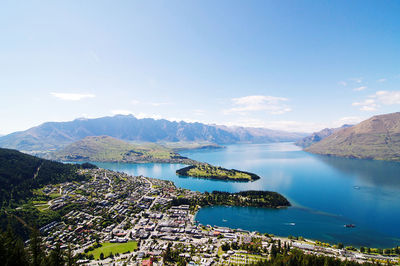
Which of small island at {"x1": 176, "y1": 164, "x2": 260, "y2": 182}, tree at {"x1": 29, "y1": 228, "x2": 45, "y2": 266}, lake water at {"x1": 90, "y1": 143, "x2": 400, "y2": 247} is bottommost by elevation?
lake water at {"x1": 90, "y1": 143, "x2": 400, "y2": 247}

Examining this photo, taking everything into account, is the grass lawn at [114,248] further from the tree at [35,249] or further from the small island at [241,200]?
the tree at [35,249]

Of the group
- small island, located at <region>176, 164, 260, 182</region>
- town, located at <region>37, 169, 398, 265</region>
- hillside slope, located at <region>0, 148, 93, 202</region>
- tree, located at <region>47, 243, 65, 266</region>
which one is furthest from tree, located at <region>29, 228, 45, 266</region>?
small island, located at <region>176, 164, 260, 182</region>

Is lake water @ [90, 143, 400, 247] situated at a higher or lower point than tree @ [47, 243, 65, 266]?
lower

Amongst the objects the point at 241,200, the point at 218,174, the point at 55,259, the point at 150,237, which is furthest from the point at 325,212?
the point at 55,259

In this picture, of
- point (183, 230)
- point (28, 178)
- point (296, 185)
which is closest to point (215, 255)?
point (183, 230)

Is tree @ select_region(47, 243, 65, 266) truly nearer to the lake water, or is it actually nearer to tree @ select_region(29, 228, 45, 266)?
tree @ select_region(29, 228, 45, 266)

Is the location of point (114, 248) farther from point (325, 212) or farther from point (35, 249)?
point (325, 212)

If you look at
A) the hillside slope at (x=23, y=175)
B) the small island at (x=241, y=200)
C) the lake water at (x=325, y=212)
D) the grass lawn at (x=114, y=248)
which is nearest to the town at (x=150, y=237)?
the grass lawn at (x=114, y=248)
